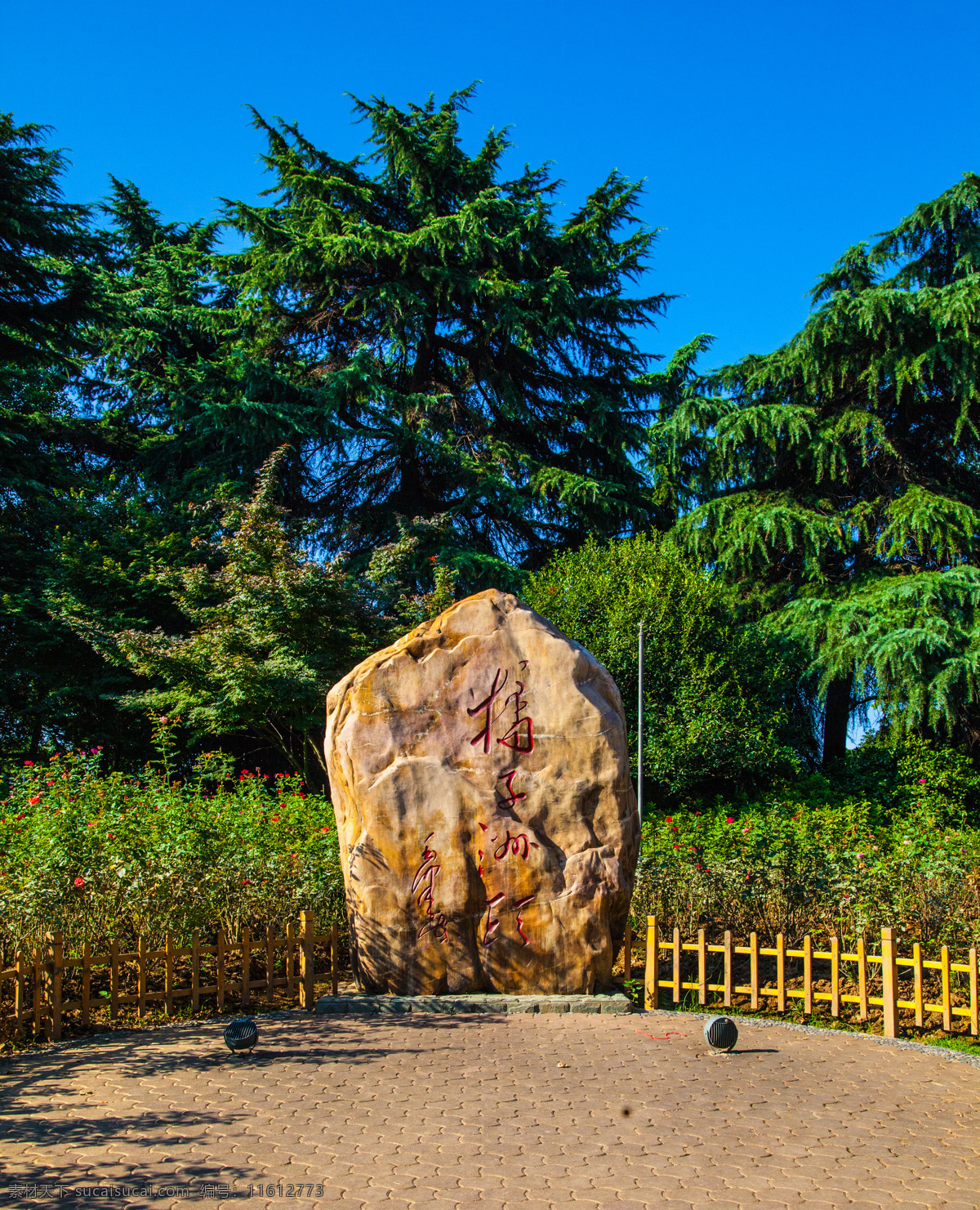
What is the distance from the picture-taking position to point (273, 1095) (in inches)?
205

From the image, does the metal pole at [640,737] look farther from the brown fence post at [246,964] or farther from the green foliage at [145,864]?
the brown fence post at [246,964]

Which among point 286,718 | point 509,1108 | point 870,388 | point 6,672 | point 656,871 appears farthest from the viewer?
point 870,388

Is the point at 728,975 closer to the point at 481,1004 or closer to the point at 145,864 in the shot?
the point at 481,1004

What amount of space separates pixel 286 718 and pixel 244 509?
3.39 metres

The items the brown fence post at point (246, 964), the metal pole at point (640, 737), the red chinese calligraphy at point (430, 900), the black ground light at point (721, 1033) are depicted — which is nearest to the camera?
the black ground light at point (721, 1033)

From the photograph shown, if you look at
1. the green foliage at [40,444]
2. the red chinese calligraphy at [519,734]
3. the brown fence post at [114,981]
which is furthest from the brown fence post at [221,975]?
the green foliage at [40,444]

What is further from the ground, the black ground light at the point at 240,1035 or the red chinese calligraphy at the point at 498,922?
the red chinese calligraphy at the point at 498,922

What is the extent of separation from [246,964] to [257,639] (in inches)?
238

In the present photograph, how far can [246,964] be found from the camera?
7.53m

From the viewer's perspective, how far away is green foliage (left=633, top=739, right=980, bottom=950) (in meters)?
8.23

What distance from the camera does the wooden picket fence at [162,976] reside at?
652 cm

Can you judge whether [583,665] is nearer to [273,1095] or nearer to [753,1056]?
[753,1056]

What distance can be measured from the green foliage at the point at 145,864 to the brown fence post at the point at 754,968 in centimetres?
388

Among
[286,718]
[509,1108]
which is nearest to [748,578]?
[286,718]
